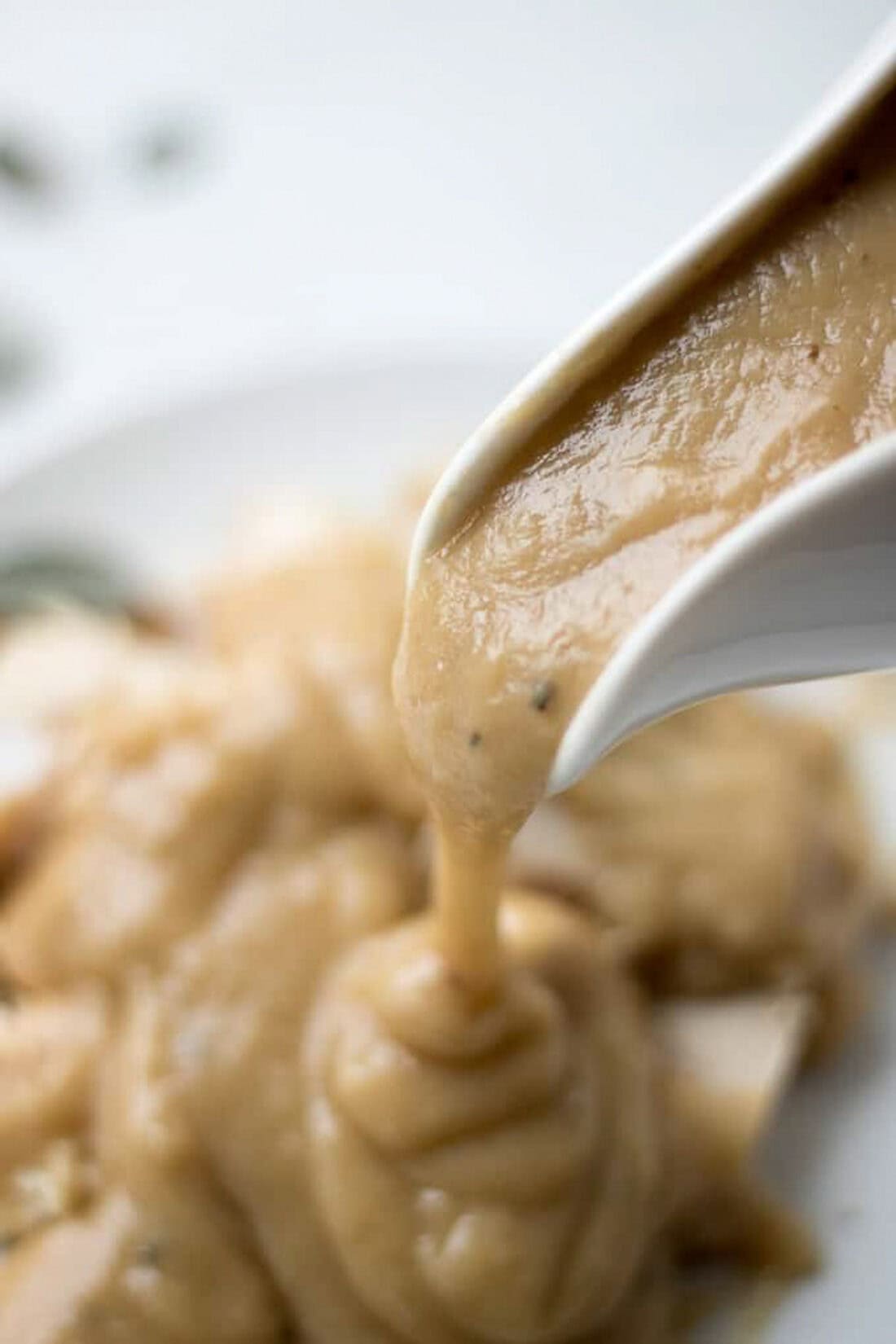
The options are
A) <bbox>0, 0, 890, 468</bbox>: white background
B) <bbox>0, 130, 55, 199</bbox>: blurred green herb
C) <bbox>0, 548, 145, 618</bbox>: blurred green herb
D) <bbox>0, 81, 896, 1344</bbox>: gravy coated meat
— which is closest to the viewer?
<bbox>0, 81, 896, 1344</bbox>: gravy coated meat

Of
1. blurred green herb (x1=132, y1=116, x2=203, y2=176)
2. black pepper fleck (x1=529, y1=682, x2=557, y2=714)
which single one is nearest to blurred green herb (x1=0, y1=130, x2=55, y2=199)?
blurred green herb (x1=132, y1=116, x2=203, y2=176)

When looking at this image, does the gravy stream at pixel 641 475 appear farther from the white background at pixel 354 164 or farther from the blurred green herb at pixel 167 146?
the blurred green herb at pixel 167 146

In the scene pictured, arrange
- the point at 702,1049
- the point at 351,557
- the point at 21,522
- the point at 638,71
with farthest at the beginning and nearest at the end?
the point at 638,71 < the point at 21,522 < the point at 351,557 < the point at 702,1049

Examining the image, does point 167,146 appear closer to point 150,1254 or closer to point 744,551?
point 150,1254

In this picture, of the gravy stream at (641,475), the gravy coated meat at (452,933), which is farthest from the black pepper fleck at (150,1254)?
the gravy stream at (641,475)

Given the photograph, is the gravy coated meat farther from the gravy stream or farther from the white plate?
the white plate

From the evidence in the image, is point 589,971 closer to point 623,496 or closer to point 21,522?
point 623,496

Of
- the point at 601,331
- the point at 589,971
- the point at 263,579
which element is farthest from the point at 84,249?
the point at 601,331
